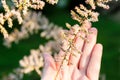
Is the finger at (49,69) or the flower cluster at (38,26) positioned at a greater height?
the flower cluster at (38,26)

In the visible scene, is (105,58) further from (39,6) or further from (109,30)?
(39,6)

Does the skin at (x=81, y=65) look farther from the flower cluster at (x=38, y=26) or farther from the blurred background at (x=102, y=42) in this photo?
the blurred background at (x=102, y=42)

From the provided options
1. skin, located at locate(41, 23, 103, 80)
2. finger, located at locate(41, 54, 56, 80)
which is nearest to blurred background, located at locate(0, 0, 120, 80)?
skin, located at locate(41, 23, 103, 80)

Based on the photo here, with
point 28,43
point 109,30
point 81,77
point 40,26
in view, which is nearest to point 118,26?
point 109,30

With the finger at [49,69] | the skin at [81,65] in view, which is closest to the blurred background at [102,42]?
the skin at [81,65]

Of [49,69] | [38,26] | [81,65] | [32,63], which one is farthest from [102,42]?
[49,69]
